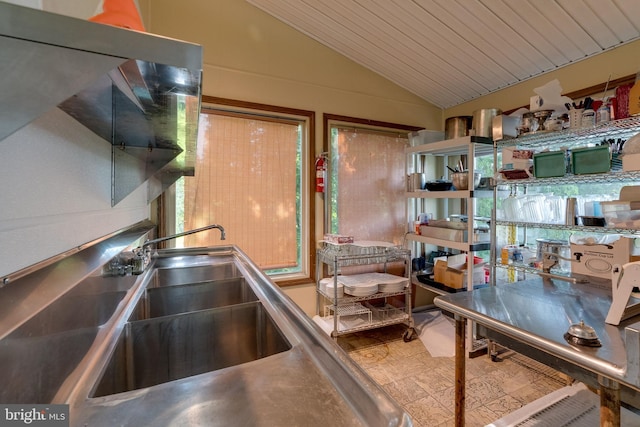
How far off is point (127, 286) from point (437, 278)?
2.60 metres

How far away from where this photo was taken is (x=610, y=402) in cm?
92

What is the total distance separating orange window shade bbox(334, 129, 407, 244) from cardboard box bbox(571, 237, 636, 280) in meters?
1.58

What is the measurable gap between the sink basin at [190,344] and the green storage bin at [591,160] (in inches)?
83.9

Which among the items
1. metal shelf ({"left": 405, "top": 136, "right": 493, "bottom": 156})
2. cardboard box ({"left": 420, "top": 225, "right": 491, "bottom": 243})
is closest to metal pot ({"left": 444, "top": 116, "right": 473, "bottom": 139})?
metal shelf ({"left": 405, "top": 136, "right": 493, "bottom": 156})

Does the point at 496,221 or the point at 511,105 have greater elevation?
the point at 511,105

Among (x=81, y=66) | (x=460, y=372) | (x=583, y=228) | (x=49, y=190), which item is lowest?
(x=460, y=372)

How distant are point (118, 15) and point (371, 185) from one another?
8.60 ft

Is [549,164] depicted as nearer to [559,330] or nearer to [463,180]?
[463,180]

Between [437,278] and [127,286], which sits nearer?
[127,286]

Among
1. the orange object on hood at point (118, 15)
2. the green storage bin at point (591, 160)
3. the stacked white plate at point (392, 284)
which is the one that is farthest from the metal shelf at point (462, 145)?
the orange object on hood at point (118, 15)

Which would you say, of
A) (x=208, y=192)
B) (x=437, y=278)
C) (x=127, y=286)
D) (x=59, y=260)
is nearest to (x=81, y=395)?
(x=59, y=260)

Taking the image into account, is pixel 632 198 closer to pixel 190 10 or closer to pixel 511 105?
pixel 511 105

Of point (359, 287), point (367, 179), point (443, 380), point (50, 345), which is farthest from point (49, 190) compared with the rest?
point (367, 179)

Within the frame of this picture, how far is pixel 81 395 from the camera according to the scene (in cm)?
54
